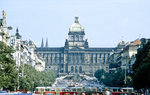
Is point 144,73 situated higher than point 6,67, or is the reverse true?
point 6,67

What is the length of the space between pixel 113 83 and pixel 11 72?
62.5 meters

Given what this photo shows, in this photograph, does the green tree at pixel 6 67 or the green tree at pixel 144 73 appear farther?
the green tree at pixel 144 73

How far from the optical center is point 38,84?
10788 cm

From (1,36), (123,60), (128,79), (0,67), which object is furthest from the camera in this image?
(123,60)

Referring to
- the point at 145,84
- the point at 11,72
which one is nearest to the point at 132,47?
the point at 145,84

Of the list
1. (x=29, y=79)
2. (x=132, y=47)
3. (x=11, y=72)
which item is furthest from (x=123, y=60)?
(x=11, y=72)

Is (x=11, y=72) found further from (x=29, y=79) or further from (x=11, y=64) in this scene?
(x=29, y=79)

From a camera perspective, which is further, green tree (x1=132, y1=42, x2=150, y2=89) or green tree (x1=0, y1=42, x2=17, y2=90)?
green tree (x1=132, y1=42, x2=150, y2=89)

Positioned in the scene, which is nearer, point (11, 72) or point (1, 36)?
point (11, 72)

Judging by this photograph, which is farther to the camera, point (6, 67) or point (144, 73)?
point (144, 73)

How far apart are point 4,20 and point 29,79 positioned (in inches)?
468

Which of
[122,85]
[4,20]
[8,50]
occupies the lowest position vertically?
[122,85]

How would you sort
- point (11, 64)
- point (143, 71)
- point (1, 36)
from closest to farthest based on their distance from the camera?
point (11, 64) < point (143, 71) < point (1, 36)

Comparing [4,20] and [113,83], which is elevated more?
[4,20]
